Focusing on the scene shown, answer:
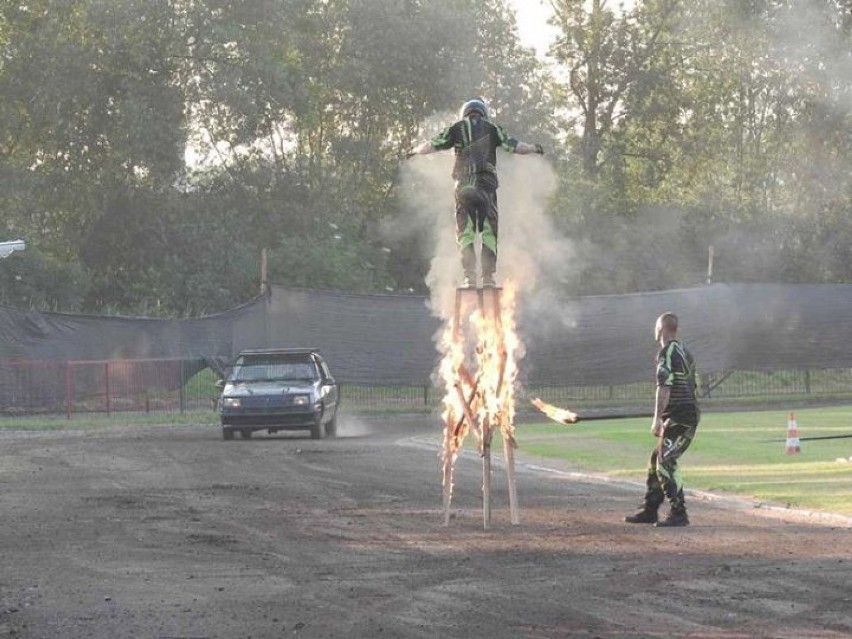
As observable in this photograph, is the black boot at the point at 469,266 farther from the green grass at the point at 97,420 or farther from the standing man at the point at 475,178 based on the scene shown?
the green grass at the point at 97,420

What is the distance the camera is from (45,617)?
10055 millimetres

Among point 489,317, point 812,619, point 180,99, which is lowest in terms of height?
point 812,619

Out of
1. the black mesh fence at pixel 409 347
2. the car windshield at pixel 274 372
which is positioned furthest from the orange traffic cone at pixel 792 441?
the black mesh fence at pixel 409 347

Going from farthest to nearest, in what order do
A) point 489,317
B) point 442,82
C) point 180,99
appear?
point 442,82
point 180,99
point 489,317

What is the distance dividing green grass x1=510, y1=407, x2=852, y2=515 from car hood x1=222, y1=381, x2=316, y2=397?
4.32 meters

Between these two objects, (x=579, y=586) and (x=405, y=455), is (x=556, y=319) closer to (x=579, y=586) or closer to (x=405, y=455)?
(x=405, y=455)

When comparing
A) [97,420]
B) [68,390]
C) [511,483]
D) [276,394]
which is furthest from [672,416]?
[68,390]

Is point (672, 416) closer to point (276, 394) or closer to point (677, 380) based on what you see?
point (677, 380)

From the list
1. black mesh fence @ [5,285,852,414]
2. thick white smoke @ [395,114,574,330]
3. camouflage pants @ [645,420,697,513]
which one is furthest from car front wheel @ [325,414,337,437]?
camouflage pants @ [645,420,697,513]

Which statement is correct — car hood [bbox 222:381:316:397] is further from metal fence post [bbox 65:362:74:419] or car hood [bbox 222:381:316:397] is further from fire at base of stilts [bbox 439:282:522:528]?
fire at base of stilts [bbox 439:282:522:528]

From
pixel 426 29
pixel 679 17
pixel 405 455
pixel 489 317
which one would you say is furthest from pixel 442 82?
pixel 489 317

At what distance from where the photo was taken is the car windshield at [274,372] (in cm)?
3041

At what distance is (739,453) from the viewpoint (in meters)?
23.8

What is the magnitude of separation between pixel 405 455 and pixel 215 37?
30.4 m
